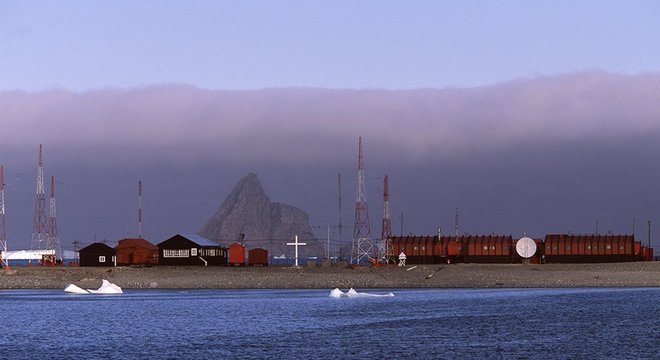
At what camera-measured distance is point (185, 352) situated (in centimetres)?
6331

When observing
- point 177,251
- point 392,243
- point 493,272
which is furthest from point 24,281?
point 493,272

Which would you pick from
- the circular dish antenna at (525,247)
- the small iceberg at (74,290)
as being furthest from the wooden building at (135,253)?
the circular dish antenna at (525,247)

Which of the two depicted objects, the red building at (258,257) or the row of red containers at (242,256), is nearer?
the row of red containers at (242,256)

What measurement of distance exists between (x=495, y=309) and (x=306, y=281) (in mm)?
53116

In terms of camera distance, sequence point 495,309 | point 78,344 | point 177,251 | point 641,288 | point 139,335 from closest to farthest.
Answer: point 78,344, point 139,335, point 495,309, point 641,288, point 177,251

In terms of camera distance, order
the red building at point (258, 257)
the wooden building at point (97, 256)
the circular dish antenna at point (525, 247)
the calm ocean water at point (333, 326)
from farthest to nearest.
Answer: the red building at point (258, 257) < the wooden building at point (97, 256) < the circular dish antenna at point (525, 247) < the calm ocean water at point (333, 326)

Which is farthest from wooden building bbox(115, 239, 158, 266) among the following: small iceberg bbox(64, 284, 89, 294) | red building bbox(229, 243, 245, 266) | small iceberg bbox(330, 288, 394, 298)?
small iceberg bbox(330, 288, 394, 298)

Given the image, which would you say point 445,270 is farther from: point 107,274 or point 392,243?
point 107,274

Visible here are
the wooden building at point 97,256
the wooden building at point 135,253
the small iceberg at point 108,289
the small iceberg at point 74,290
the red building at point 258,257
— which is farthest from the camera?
the red building at point 258,257

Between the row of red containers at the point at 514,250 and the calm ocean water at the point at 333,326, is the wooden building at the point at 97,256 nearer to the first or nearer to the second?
the calm ocean water at the point at 333,326

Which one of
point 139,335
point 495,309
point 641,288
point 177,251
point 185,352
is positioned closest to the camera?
point 185,352

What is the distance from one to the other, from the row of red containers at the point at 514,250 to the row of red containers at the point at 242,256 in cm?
2267

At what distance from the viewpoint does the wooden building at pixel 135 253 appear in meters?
167

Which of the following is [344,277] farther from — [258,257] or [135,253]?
[135,253]
